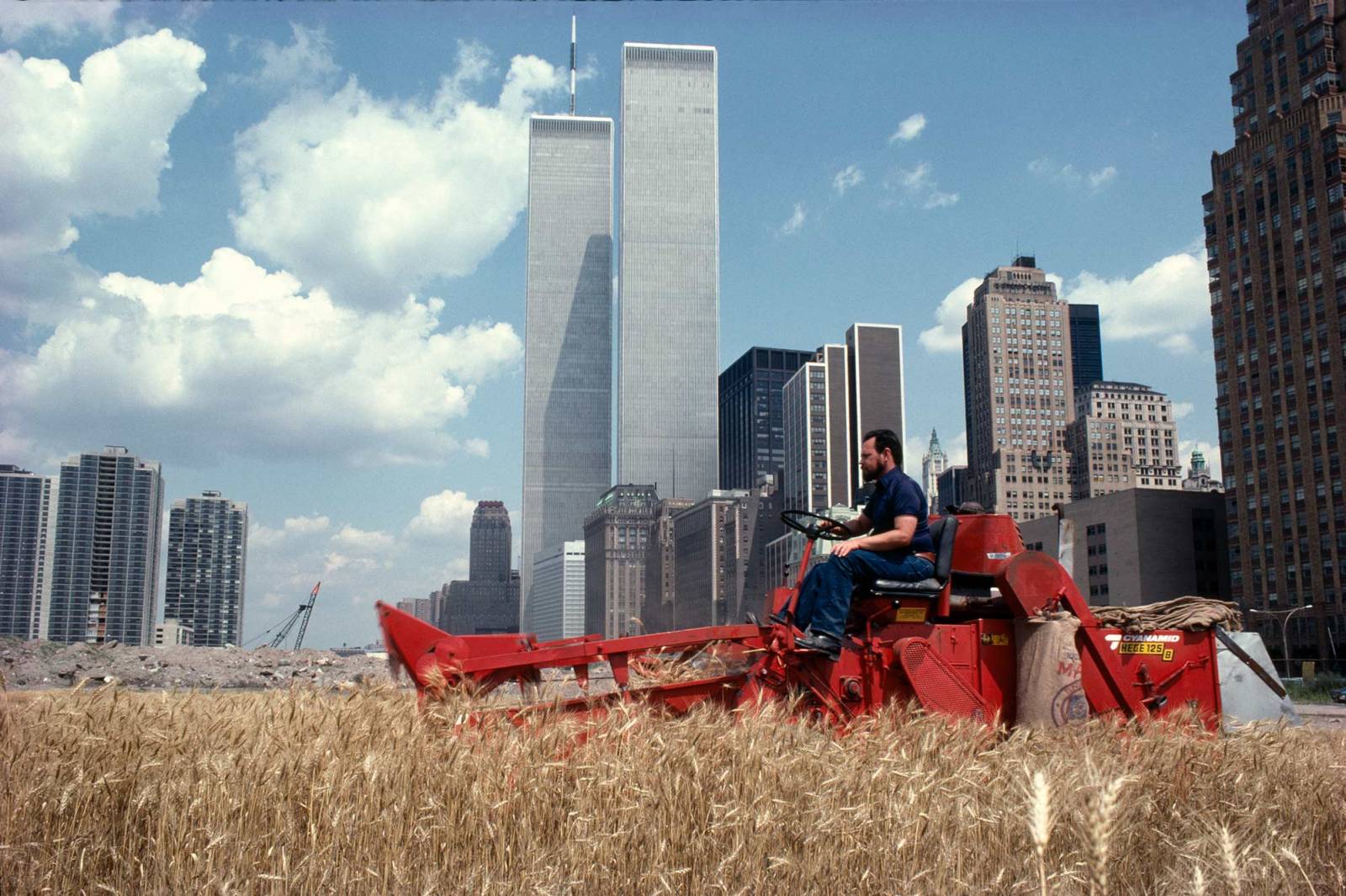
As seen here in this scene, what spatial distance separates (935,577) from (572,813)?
4.43 meters

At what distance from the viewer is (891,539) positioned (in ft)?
26.5

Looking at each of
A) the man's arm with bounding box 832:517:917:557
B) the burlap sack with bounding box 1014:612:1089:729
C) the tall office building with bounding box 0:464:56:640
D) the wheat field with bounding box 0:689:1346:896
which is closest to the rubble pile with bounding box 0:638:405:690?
the man's arm with bounding box 832:517:917:557

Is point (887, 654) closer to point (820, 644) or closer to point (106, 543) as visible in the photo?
point (820, 644)

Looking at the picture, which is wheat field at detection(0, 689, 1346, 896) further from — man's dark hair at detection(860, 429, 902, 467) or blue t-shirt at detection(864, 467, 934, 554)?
man's dark hair at detection(860, 429, 902, 467)

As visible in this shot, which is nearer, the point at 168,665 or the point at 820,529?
the point at 820,529

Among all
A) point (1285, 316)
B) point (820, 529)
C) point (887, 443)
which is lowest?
point (820, 529)

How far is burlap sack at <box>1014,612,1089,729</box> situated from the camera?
8.04 meters

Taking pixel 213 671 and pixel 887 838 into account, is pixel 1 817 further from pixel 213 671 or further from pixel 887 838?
pixel 213 671

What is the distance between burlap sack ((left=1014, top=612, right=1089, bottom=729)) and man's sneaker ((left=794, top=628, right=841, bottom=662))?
164cm

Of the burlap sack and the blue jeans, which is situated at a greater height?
the blue jeans

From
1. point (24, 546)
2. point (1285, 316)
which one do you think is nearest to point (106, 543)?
point (24, 546)

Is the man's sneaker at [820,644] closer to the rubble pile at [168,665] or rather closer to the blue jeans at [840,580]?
the blue jeans at [840,580]

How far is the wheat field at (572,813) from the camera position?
4527 mm

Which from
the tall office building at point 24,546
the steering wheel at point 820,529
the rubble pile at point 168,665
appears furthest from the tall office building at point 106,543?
A: the steering wheel at point 820,529
